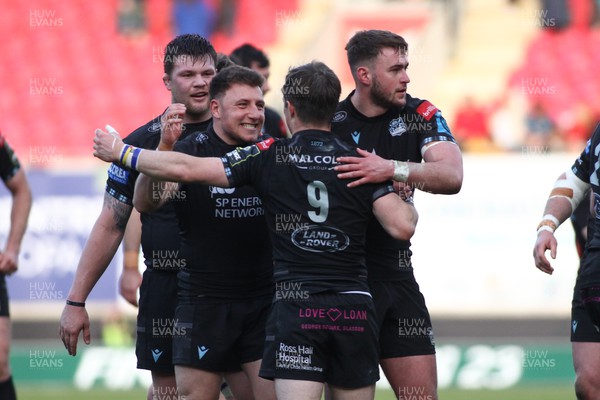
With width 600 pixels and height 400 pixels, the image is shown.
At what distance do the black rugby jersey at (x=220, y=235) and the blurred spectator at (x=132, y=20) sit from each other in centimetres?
1167

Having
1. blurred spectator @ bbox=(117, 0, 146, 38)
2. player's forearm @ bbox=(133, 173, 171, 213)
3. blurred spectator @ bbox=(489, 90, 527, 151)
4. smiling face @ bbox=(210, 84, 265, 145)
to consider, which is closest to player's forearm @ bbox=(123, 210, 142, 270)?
player's forearm @ bbox=(133, 173, 171, 213)

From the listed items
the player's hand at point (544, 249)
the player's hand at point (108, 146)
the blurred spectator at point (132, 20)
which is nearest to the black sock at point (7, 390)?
the player's hand at point (108, 146)

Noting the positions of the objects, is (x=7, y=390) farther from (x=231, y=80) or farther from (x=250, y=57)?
(x=250, y=57)

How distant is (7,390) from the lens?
7.11 meters

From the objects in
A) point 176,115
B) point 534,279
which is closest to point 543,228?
point 176,115

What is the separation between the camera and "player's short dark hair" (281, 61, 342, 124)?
523 centimetres

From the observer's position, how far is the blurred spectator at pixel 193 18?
54.3 ft

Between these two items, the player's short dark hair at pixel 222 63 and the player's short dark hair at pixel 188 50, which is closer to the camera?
the player's short dark hair at pixel 188 50

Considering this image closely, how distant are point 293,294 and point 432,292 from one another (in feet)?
25.5

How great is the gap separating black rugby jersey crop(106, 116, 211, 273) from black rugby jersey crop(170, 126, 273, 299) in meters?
0.24

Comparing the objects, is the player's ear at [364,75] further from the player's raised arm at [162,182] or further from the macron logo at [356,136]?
the player's raised arm at [162,182]

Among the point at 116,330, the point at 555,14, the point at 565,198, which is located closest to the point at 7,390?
the point at 565,198

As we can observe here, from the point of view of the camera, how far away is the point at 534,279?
12.6 m

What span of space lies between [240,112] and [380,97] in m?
0.82
